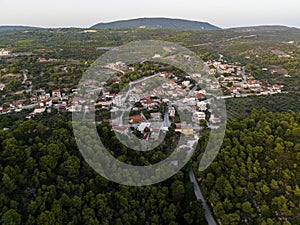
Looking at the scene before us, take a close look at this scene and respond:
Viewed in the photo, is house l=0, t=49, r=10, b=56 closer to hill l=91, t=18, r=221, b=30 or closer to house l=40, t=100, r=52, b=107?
house l=40, t=100, r=52, b=107

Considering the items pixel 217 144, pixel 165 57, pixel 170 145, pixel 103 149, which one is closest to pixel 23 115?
pixel 103 149

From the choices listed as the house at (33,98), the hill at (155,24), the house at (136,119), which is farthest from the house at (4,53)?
the hill at (155,24)

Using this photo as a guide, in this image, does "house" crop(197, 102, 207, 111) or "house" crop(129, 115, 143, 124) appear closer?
"house" crop(129, 115, 143, 124)

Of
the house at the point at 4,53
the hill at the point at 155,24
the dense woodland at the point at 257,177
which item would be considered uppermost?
the hill at the point at 155,24

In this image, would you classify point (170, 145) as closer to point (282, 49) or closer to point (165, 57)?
point (165, 57)

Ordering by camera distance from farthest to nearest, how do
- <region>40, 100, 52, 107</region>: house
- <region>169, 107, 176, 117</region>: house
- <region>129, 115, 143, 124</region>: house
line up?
<region>40, 100, 52, 107</region>: house
<region>169, 107, 176, 117</region>: house
<region>129, 115, 143, 124</region>: house

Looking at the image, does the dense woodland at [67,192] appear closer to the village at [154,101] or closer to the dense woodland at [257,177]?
the dense woodland at [257,177]

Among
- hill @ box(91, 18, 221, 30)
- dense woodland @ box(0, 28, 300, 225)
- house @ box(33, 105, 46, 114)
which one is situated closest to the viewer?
dense woodland @ box(0, 28, 300, 225)

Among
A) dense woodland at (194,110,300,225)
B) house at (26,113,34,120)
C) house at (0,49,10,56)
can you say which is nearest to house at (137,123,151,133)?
dense woodland at (194,110,300,225)

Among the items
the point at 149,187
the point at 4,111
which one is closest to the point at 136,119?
the point at 149,187

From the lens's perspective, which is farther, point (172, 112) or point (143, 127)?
point (172, 112)

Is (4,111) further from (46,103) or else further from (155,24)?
(155,24)

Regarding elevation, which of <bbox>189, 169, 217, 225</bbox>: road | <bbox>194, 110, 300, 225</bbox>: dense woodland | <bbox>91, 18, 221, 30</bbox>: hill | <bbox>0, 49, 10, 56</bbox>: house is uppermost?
<bbox>91, 18, 221, 30</bbox>: hill
